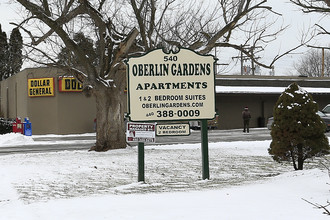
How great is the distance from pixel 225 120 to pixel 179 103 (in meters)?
30.1

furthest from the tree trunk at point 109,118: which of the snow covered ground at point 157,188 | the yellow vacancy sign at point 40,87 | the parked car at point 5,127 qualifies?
the yellow vacancy sign at point 40,87

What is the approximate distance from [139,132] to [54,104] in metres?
24.7

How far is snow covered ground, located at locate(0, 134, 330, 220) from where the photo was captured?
685cm

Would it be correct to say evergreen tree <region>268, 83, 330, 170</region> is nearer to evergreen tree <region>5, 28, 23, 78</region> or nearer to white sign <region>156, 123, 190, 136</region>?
white sign <region>156, 123, 190, 136</region>

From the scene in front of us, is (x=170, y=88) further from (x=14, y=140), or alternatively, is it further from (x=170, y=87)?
(x=14, y=140)

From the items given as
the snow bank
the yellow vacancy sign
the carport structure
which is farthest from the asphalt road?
the carport structure

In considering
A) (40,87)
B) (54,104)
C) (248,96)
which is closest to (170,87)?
(54,104)

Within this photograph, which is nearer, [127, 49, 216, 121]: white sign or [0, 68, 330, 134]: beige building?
[127, 49, 216, 121]: white sign

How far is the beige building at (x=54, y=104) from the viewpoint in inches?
→ 1368

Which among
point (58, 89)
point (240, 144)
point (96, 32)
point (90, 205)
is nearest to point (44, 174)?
point (90, 205)

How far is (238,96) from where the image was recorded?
41.4 metres

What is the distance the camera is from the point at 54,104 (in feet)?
114

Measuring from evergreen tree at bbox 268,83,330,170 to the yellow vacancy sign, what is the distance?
2504 centimetres

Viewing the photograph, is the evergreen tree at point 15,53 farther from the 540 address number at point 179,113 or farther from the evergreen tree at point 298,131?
the evergreen tree at point 298,131
